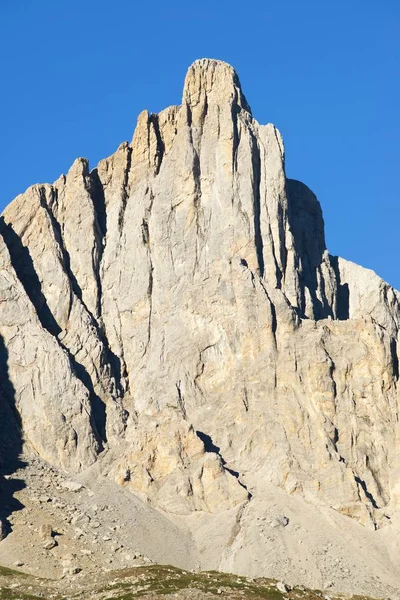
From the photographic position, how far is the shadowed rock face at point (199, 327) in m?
161

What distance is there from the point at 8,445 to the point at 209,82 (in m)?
59.9

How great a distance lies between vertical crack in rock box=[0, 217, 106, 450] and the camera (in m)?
172

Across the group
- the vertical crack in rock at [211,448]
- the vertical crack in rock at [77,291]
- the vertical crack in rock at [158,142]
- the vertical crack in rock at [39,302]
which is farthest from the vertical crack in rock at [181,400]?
the vertical crack in rock at [158,142]

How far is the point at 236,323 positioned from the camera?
566ft

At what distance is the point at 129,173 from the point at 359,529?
6745 centimetres

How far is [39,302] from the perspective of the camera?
18225 cm

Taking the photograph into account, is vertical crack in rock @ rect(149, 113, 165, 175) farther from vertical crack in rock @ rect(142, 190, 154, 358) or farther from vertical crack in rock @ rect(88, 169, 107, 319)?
vertical crack in rock @ rect(88, 169, 107, 319)

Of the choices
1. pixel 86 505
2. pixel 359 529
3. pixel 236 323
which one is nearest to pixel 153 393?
pixel 236 323

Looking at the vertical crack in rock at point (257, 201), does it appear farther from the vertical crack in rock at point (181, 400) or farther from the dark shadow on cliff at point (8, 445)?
the dark shadow on cliff at point (8, 445)

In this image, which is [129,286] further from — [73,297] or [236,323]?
[236,323]

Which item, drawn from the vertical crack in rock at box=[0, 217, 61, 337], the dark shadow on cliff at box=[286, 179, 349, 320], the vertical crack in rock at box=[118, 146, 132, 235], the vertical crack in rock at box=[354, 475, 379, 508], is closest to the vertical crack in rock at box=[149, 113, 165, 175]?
the vertical crack in rock at box=[118, 146, 132, 235]

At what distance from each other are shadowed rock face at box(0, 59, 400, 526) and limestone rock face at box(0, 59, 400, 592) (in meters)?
0.20

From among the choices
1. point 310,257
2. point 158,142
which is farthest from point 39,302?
point 310,257

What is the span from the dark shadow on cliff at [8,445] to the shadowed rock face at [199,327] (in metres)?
1.36
